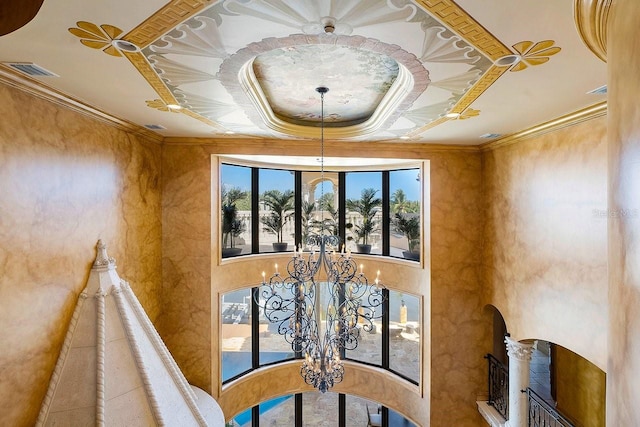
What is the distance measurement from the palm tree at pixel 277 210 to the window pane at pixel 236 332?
1.44m

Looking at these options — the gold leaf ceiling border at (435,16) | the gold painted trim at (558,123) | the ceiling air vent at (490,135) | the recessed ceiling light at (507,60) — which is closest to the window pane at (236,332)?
the gold leaf ceiling border at (435,16)

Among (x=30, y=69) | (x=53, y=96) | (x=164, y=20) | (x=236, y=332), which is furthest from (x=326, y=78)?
(x=236, y=332)

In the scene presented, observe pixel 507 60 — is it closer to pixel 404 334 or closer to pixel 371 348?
pixel 404 334

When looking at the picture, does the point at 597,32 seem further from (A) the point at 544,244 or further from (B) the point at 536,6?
(A) the point at 544,244

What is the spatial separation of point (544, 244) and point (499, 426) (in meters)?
3.17

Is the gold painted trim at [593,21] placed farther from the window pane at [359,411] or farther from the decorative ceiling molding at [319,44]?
the window pane at [359,411]

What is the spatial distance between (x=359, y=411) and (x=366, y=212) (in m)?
4.96

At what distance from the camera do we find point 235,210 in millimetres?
6770

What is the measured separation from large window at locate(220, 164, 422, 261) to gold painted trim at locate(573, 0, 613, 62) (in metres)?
4.49

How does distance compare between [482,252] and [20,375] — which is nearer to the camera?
[20,375]

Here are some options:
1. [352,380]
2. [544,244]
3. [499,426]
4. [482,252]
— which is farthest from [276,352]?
[544,244]

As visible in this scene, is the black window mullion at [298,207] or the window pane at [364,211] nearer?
Answer: the window pane at [364,211]

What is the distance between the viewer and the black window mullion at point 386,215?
24.1 feet

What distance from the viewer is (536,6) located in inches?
73.1
